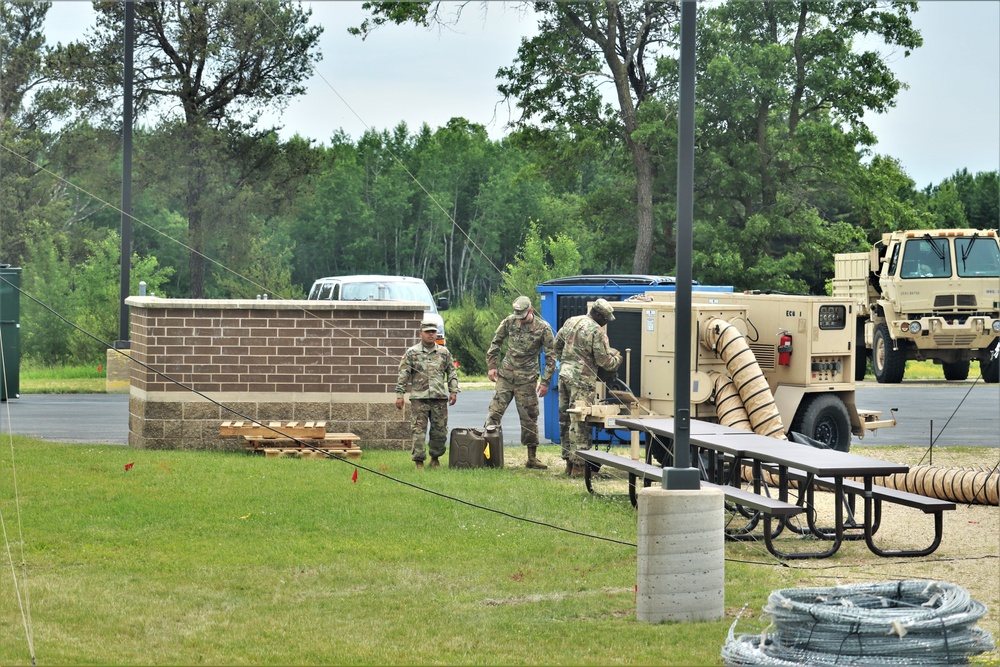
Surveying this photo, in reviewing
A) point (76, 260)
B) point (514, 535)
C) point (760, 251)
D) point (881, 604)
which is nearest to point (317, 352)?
point (514, 535)

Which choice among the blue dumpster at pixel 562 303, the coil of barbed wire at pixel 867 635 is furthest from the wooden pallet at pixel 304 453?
the coil of barbed wire at pixel 867 635

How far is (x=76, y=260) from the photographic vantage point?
145ft

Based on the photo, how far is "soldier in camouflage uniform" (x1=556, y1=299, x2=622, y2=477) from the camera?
47.5 feet

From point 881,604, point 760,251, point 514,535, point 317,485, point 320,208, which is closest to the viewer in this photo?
point 881,604

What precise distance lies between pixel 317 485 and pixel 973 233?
15588 mm

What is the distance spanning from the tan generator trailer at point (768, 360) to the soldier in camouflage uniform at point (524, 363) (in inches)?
33.0

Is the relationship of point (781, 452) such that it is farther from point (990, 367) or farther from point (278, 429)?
point (990, 367)

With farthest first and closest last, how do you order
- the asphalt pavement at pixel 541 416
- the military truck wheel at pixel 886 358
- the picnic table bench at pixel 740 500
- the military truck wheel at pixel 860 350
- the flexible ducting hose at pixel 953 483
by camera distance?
the military truck wheel at pixel 860 350, the military truck wheel at pixel 886 358, the asphalt pavement at pixel 541 416, the flexible ducting hose at pixel 953 483, the picnic table bench at pixel 740 500

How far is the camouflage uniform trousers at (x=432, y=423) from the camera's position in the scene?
14.4 metres

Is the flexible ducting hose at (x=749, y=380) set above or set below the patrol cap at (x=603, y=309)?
below

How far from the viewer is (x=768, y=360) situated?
610 inches

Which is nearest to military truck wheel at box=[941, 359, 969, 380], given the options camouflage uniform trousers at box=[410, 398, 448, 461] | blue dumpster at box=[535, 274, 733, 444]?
blue dumpster at box=[535, 274, 733, 444]

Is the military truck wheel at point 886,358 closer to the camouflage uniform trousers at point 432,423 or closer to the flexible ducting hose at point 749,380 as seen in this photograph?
the flexible ducting hose at point 749,380

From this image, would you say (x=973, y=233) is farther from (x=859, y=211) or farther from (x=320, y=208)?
→ (x=320, y=208)
